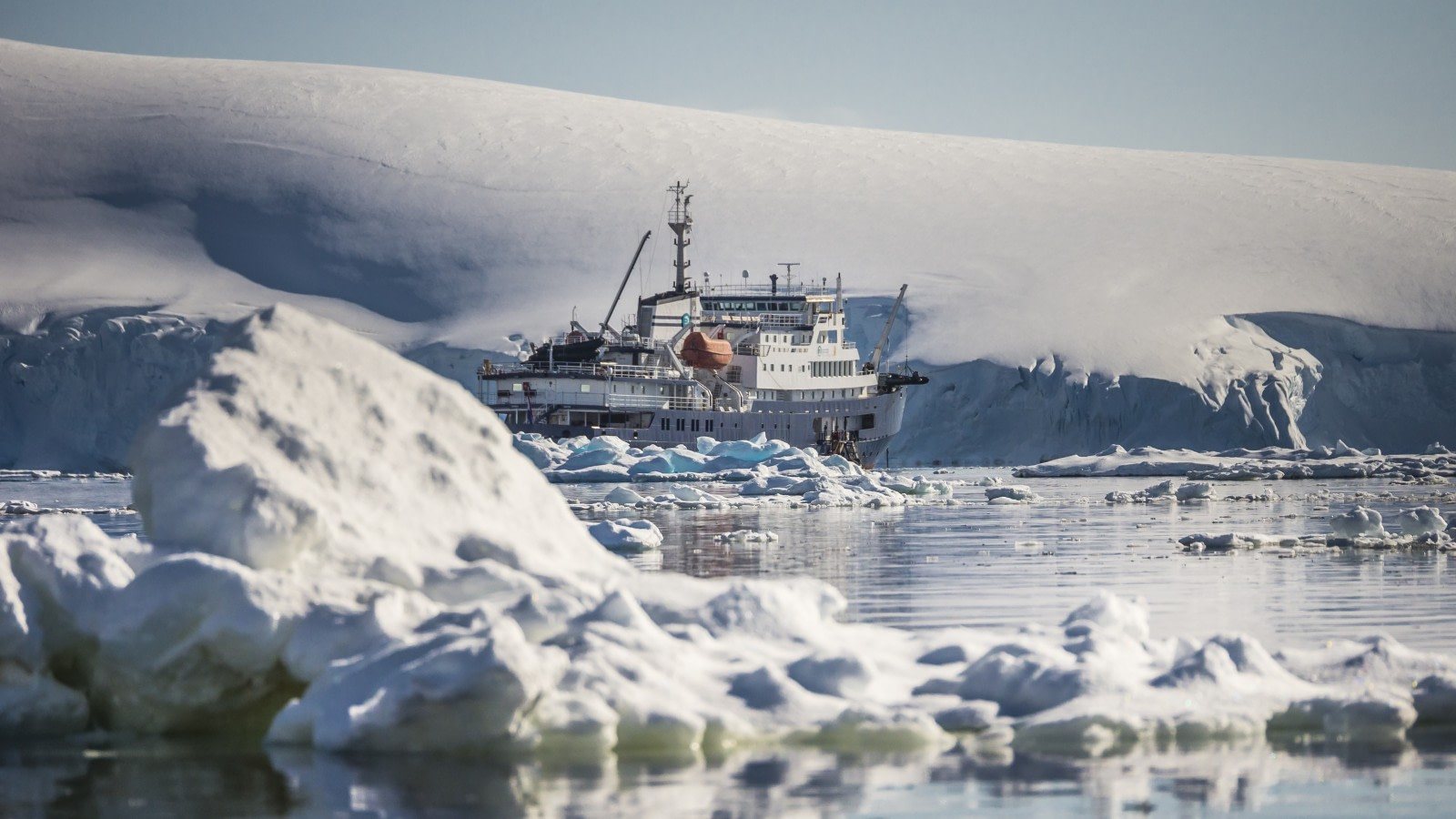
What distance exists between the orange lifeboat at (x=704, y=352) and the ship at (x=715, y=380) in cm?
3

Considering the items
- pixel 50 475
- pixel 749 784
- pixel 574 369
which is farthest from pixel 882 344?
pixel 749 784

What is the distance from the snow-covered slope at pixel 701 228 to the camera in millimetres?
54781

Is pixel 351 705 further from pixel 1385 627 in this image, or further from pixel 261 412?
pixel 1385 627

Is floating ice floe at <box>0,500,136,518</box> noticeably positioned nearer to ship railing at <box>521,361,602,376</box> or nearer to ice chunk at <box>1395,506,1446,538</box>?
ice chunk at <box>1395,506,1446,538</box>

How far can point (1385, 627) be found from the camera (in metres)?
10.5

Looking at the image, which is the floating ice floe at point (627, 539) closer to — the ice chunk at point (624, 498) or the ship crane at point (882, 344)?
the ice chunk at point (624, 498)

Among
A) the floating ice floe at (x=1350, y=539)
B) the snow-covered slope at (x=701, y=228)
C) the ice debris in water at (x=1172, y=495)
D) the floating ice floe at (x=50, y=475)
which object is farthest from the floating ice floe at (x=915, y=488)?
the snow-covered slope at (x=701, y=228)

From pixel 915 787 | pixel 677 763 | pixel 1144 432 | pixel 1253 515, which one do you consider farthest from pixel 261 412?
pixel 1144 432

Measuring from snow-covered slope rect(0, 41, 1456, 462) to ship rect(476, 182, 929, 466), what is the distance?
16.4 feet

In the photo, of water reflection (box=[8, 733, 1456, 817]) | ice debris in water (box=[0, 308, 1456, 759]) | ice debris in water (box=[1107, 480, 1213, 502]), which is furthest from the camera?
ice debris in water (box=[1107, 480, 1213, 502])

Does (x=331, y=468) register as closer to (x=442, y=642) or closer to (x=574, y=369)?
(x=442, y=642)

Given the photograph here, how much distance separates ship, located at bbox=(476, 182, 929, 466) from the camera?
4488cm

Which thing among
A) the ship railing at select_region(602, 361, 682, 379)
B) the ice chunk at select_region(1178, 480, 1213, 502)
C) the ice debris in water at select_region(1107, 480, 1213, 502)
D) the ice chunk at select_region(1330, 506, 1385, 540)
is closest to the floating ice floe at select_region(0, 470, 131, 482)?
the ship railing at select_region(602, 361, 682, 379)

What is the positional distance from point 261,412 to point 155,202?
2470 inches
